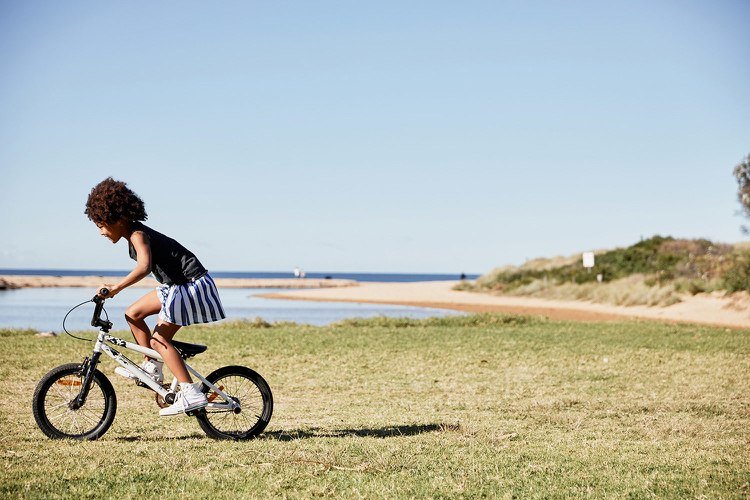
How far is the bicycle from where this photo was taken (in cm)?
738

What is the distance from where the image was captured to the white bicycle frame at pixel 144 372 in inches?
289

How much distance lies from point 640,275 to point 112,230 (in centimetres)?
3894

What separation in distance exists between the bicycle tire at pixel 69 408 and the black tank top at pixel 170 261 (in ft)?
3.95

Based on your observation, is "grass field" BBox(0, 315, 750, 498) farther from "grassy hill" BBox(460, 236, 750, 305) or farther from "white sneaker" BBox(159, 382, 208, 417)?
"grassy hill" BBox(460, 236, 750, 305)

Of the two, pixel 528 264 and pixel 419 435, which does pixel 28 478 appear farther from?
pixel 528 264

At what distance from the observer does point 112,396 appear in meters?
7.60

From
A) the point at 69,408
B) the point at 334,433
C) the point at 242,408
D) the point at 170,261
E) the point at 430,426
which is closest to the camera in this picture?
the point at 170,261

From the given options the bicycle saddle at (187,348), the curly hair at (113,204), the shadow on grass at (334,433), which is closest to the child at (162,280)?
the curly hair at (113,204)

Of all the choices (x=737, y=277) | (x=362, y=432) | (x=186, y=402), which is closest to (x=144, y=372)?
(x=186, y=402)

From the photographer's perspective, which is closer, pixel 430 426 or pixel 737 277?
pixel 430 426

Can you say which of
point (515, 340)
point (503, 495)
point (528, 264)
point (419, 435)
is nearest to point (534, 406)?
point (419, 435)

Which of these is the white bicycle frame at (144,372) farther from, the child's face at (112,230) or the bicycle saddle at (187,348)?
the child's face at (112,230)

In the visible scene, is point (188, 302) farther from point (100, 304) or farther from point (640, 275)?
point (640, 275)

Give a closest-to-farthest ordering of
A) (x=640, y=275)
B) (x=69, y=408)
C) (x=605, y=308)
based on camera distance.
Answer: (x=69, y=408), (x=605, y=308), (x=640, y=275)
